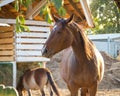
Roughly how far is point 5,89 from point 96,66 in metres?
1.65

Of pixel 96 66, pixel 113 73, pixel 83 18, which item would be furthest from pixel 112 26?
pixel 96 66

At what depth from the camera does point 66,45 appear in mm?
4285

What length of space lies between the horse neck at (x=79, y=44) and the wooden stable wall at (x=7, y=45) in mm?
4777

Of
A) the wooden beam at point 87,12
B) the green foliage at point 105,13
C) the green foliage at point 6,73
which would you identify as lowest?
the green foliage at point 105,13

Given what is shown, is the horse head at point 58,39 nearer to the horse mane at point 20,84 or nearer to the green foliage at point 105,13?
the horse mane at point 20,84

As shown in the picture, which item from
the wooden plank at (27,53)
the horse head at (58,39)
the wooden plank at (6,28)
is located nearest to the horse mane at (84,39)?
the horse head at (58,39)

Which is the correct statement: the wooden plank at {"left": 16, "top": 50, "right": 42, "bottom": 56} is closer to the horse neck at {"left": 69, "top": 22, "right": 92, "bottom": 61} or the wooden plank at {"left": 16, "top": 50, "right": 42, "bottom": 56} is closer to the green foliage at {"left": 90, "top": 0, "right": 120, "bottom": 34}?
the horse neck at {"left": 69, "top": 22, "right": 92, "bottom": 61}

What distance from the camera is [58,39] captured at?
13.5 ft

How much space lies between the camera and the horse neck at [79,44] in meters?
4.48

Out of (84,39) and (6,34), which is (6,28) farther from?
(84,39)

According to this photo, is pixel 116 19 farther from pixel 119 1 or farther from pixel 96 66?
pixel 119 1

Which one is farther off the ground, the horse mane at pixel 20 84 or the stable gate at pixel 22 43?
the stable gate at pixel 22 43

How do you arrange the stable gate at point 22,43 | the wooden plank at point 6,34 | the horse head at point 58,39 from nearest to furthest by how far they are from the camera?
the horse head at point 58,39, the stable gate at point 22,43, the wooden plank at point 6,34

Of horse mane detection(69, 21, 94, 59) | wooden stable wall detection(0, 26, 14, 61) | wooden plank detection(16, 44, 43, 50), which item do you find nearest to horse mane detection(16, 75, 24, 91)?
wooden stable wall detection(0, 26, 14, 61)
